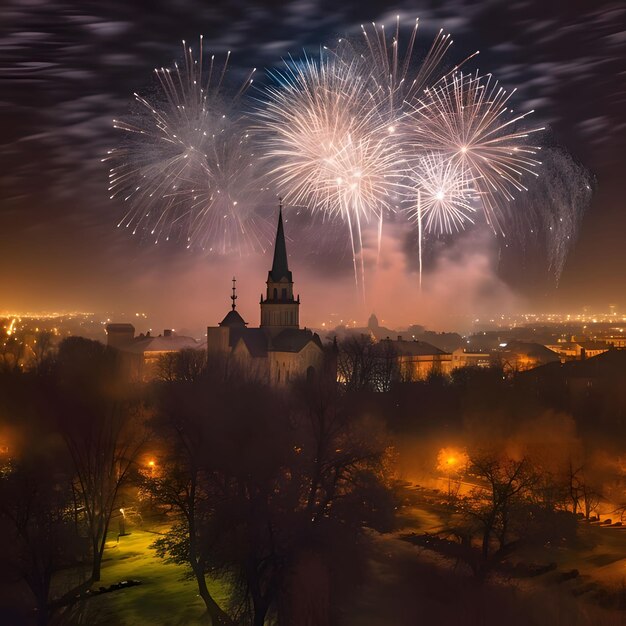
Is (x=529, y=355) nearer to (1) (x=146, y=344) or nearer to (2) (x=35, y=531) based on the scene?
(1) (x=146, y=344)

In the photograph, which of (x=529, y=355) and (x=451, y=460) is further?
(x=529, y=355)

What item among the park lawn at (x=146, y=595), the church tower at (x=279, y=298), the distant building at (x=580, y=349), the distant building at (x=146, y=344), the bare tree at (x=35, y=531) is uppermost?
the church tower at (x=279, y=298)

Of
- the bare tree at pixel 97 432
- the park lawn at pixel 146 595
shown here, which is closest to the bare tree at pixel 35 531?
the bare tree at pixel 97 432

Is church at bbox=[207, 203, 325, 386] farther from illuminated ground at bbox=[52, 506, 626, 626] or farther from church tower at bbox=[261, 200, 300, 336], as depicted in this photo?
illuminated ground at bbox=[52, 506, 626, 626]

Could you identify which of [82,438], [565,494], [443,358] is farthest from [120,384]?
[443,358]

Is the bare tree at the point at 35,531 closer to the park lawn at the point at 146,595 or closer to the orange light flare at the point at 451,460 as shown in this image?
the park lawn at the point at 146,595

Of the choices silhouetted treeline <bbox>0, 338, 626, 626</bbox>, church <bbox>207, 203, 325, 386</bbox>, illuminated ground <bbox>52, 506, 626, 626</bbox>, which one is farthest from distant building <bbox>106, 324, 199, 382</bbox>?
illuminated ground <bbox>52, 506, 626, 626</bbox>

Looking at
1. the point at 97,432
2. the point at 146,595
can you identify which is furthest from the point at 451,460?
the point at 146,595

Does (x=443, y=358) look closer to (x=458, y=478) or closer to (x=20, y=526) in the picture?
(x=458, y=478)
